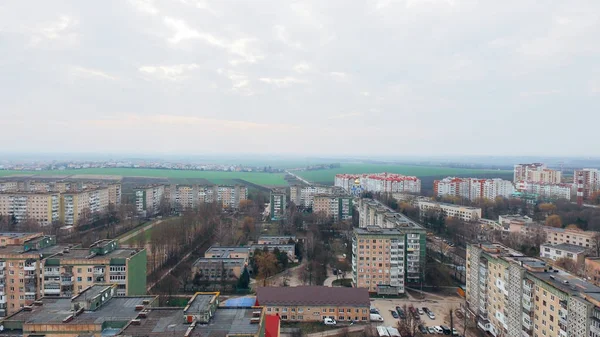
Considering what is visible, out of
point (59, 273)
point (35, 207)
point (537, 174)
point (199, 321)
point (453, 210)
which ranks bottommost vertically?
point (453, 210)

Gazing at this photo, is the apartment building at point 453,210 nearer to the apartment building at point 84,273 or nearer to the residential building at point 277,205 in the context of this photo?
the residential building at point 277,205

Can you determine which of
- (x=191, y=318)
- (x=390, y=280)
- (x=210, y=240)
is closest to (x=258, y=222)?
(x=210, y=240)

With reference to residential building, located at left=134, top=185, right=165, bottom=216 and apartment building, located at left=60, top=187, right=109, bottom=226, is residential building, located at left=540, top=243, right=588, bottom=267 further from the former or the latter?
residential building, located at left=134, top=185, right=165, bottom=216

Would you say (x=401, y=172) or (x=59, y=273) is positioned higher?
(x=401, y=172)

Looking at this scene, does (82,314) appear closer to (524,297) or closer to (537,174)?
(524,297)

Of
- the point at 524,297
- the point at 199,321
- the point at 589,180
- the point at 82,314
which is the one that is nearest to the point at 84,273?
the point at 82,314

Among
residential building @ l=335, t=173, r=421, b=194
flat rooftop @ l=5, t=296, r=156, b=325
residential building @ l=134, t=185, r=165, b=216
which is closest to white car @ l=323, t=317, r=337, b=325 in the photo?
flat rooftop @ l=5, t=296, r=156, b=325

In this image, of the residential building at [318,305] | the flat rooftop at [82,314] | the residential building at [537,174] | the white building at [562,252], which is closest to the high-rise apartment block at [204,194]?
the residential building at [318,305]
